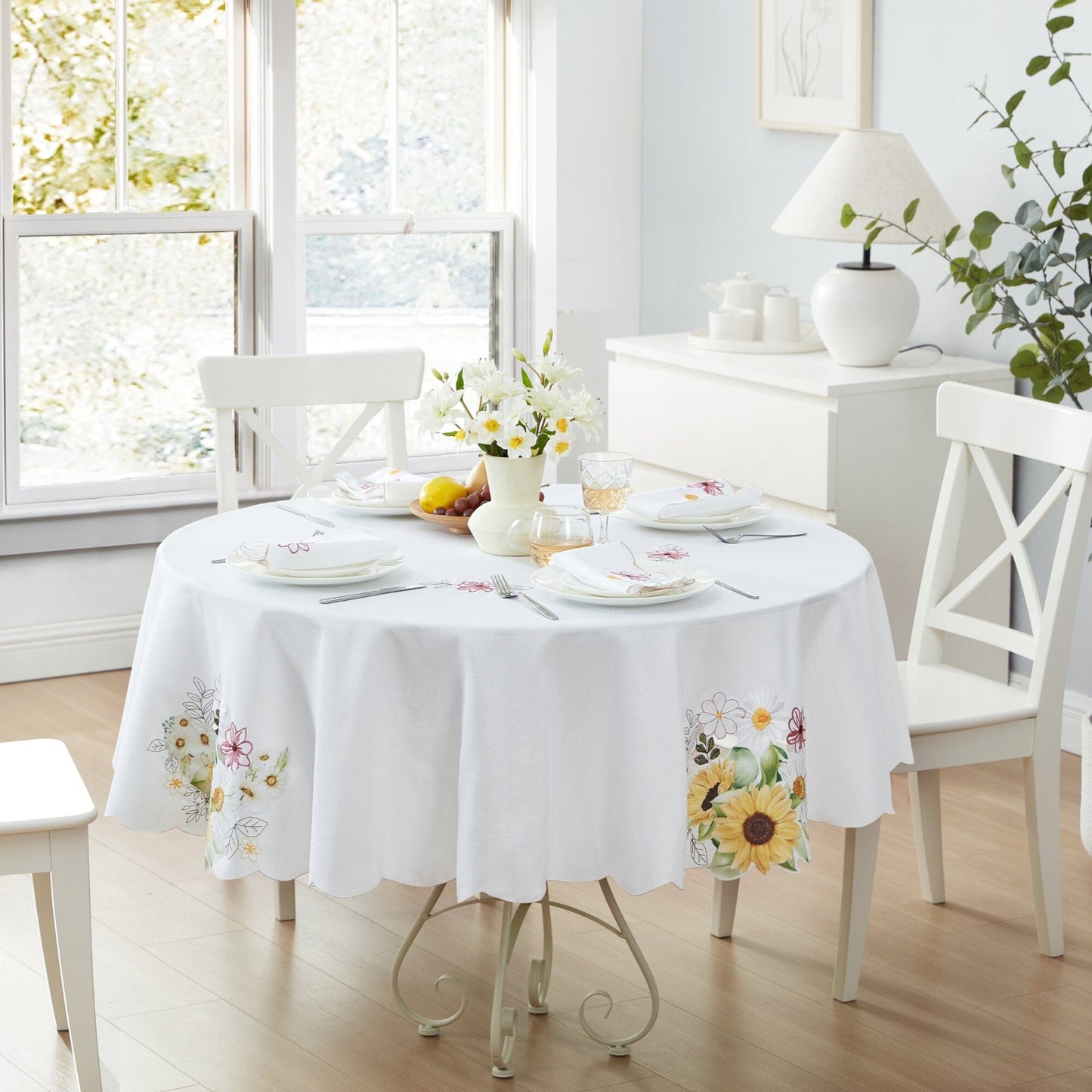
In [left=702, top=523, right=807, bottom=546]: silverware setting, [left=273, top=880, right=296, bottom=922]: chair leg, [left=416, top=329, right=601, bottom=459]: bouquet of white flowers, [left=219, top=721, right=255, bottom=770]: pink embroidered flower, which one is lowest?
[left=273, top=880, right=296, bottom=922]: chair leg

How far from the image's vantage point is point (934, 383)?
12.5ft

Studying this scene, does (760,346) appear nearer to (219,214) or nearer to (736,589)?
(219,214)

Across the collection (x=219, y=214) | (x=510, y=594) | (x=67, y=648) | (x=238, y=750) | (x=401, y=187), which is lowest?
(x=67, y=648)

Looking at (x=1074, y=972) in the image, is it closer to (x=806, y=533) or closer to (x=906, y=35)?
(x=806, y=533)

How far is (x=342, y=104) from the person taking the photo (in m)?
4.93

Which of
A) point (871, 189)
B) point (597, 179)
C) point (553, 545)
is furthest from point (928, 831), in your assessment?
point (597, 179)

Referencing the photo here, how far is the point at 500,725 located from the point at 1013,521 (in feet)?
4.15

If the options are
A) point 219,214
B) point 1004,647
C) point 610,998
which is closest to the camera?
point 610,998

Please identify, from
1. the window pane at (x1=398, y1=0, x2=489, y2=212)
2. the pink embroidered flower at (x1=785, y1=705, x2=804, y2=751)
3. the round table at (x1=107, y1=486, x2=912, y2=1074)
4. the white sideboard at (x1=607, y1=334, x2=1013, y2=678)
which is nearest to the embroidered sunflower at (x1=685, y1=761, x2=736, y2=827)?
the round table at (x1=107, y1=486, x2=912, y2=1074)

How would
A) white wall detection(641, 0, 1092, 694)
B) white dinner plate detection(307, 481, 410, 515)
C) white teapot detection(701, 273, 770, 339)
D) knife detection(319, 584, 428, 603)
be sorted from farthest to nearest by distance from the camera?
1. white teapot detection(701, 273, 770, 339)
2. white wall detection(641, 0, 1092, 694)
3. white dinner plate detection(307, 481, 410, 515)
4. knife detection(319, 584, 428, 603)

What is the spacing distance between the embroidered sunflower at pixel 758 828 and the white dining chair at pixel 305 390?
1.37 m

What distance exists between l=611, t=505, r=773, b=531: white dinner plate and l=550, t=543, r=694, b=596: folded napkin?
0.95ft

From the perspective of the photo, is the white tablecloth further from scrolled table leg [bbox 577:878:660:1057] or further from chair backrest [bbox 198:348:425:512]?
chair backrest [bbox 198:348:425:512]

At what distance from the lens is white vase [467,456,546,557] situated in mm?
2537
